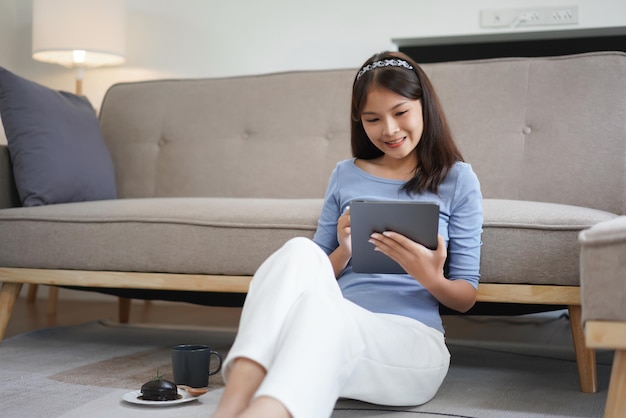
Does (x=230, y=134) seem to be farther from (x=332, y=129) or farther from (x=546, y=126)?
(x=546, y=126)

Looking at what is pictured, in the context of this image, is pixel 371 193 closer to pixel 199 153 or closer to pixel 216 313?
pixel 199 153

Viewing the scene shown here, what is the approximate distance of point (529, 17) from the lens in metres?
3.14

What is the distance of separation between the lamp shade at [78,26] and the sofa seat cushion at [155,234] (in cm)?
135

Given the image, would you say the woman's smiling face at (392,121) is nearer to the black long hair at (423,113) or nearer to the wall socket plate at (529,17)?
the black long hair at (423,113)

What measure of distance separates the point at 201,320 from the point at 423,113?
1.69 meters

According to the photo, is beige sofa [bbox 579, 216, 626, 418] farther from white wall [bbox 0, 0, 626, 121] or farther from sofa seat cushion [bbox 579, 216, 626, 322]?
white wall [bbox 0, 0, 626, 121]

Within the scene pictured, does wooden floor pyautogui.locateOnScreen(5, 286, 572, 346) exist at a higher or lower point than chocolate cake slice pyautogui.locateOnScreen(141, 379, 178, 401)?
lower

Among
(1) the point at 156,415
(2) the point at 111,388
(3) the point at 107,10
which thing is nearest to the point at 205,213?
(2) the point at 111,388

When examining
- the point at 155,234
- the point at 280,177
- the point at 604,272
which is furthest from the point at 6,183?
the point at 604,272

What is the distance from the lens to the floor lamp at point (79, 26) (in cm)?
335

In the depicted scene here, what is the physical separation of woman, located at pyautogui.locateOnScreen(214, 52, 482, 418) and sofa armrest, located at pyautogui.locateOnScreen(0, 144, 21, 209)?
1.13 meters

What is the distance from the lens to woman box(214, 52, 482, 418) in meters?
1.12

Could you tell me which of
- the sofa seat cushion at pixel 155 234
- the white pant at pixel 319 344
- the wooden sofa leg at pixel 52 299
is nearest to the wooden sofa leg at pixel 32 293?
the wooden sofa leg at pixel 52 299

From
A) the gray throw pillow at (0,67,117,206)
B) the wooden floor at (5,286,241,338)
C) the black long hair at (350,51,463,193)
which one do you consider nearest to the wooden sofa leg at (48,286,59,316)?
the wooden floor at (5,286,241,338)
